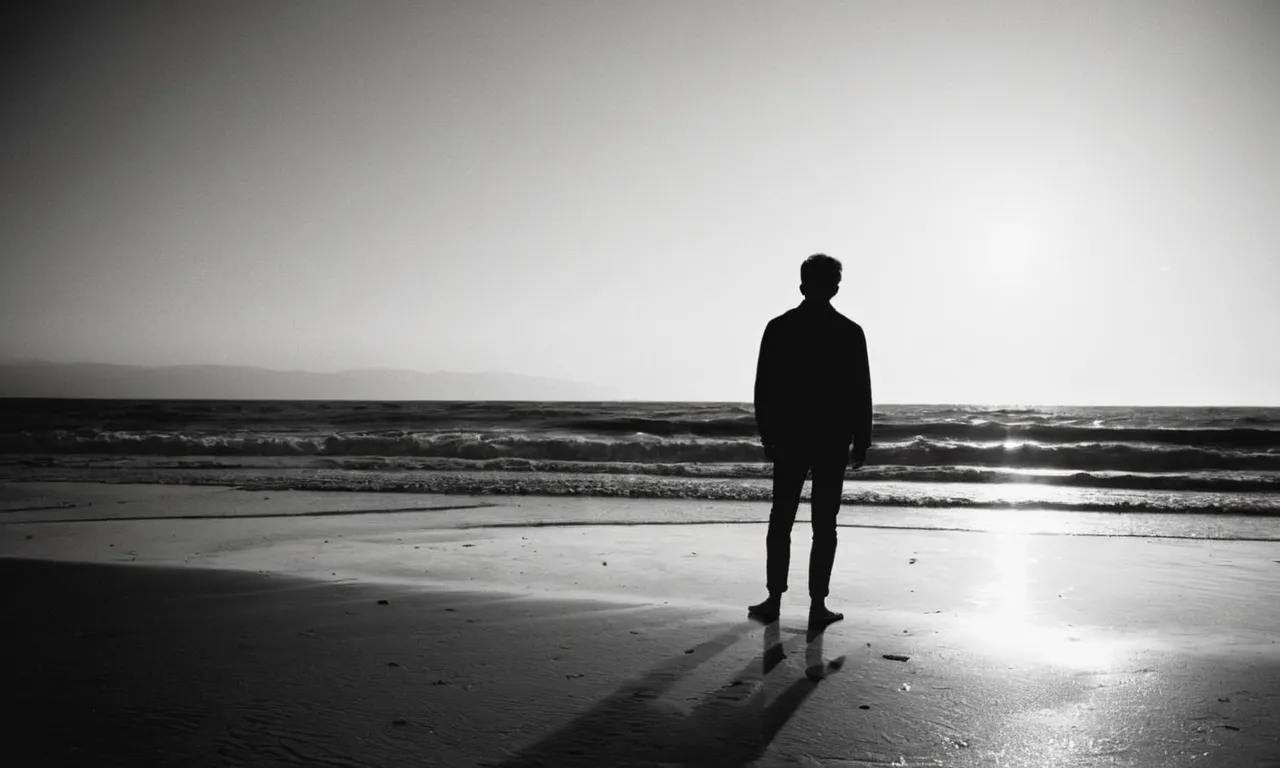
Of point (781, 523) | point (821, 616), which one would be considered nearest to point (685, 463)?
point (781, 523)

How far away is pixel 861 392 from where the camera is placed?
3768mm

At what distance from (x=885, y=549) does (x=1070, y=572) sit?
1330 mm

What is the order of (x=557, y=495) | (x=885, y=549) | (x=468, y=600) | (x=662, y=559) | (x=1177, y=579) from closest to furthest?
(x=468, y=600) → (x=1177, y=579) → (x=662, y=559) → (x=885, y=549) → (x=557, y=495)

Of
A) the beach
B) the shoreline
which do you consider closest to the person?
the beach

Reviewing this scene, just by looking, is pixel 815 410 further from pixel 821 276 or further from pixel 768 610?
pixel 768 610

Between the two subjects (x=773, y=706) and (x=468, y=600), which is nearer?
(x=773, y=706)

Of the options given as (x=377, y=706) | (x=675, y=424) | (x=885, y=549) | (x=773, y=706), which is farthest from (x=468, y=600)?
(x=675, y=424)

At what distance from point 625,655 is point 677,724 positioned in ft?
2.68

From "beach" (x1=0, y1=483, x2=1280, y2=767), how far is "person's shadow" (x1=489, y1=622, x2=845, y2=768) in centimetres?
1

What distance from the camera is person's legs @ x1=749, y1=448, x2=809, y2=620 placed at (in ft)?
12.5

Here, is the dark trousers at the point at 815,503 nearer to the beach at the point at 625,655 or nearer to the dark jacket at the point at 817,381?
the dark jacket at the point at 817,381

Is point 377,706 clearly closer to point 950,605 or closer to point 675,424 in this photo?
point 950,605

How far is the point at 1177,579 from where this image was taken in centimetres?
494

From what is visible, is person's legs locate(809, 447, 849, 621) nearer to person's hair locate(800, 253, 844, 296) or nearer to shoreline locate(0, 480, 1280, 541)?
person's hair locate(800, 253, 844, 296)
